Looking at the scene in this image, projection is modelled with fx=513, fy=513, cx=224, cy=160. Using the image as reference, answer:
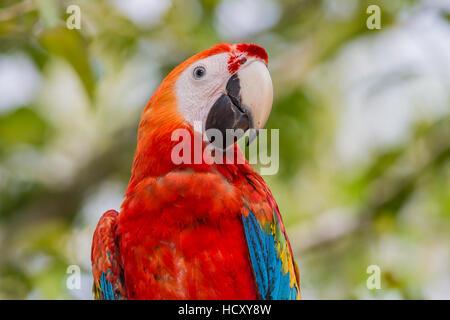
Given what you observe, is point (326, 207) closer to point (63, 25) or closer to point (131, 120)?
point (131, 120)

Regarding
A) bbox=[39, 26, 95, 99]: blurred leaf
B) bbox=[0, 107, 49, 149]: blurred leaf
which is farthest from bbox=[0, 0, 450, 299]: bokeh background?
bbox=[39, 26, 95, 99]: blurred leaf

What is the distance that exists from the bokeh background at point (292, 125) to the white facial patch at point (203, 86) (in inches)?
38.3

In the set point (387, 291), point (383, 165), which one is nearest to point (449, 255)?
point (383, 165)

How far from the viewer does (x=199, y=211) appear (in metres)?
1.45

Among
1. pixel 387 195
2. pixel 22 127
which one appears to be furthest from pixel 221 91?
pixel 22 127

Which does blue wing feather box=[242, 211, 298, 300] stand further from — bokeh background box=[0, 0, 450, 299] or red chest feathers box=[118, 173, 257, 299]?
bokeh background box=[0, 0, 450, 299]

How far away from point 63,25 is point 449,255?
10.5ft

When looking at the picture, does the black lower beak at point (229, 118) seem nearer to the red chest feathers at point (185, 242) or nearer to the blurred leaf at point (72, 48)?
the red chest feathers at point (185, 242)

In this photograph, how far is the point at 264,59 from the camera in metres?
1.71

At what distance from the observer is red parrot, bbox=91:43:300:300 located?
4.73ft

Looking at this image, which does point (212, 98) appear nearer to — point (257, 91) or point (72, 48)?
point (257, 91)

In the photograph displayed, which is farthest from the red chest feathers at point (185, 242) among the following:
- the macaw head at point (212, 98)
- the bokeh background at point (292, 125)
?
the bokeh background at point (292, 125)

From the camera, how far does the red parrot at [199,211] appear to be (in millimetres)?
1442
